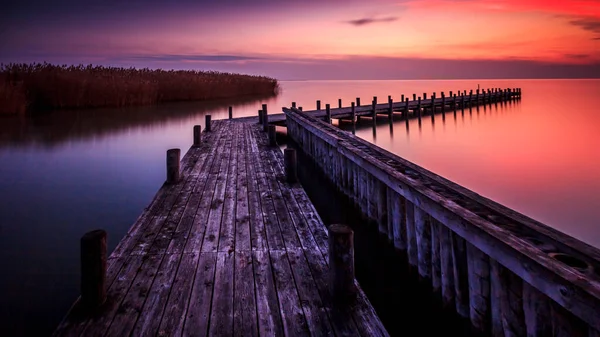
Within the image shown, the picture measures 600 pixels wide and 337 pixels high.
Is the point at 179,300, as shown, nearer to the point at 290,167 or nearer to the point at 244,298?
the point at 244,298

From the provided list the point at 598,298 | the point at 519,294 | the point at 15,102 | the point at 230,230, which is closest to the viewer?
the point at 598,298

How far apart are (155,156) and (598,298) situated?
16.5 m

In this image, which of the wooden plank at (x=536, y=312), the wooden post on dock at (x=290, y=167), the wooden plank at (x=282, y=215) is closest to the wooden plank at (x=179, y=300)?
the wooden plank at (x=282, y=215)

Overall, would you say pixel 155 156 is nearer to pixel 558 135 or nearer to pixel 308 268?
pixel 308 268

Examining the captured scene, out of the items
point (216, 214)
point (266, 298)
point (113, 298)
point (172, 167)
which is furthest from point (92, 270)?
point (172, 167)

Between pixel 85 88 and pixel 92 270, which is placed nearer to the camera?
pixel 92 270

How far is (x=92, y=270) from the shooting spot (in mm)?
3594

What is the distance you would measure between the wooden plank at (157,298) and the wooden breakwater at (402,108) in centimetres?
1417

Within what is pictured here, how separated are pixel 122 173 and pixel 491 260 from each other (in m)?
12.8

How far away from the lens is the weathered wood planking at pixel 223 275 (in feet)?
11.0

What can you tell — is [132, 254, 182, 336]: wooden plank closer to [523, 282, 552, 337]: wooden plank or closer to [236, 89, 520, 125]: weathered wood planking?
[523, 282, 552, 337]: wooden plank

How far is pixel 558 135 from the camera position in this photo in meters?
24.8

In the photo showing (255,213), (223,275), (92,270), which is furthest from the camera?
(255,213)

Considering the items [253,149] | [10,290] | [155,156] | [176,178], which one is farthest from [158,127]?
[10,290]
